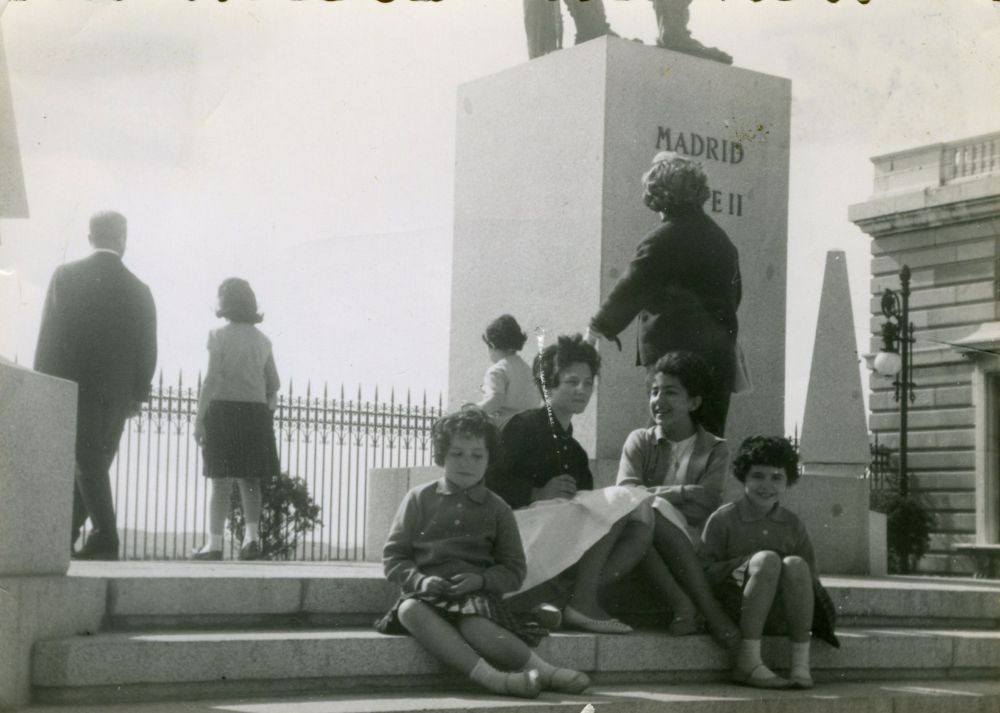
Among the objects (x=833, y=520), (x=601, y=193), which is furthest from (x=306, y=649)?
(x=833, y=520)

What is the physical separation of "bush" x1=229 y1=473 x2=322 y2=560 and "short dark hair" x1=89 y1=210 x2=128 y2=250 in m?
4.50

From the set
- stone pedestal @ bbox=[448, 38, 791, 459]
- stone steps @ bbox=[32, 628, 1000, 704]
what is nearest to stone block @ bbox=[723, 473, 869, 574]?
stone pedestal @ bbox=[448, 38, 791, 459]

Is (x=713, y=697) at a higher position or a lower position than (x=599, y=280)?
lower

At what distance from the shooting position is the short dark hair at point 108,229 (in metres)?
7.26

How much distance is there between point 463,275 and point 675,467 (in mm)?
3314

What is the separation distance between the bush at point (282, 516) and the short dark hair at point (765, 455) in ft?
19.7

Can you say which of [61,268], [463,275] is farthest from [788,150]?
[61,268]

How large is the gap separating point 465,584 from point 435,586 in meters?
0.10

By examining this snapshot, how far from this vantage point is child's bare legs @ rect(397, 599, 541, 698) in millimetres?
4961

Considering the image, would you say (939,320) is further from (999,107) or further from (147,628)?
(147,628)

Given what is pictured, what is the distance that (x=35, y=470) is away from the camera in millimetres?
4973

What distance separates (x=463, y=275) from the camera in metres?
9.22

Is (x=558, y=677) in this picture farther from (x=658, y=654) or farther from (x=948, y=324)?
(x=948, y=324)

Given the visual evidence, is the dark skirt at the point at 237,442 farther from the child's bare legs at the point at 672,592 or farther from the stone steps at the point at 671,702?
the stone steps at the point at 671,702
